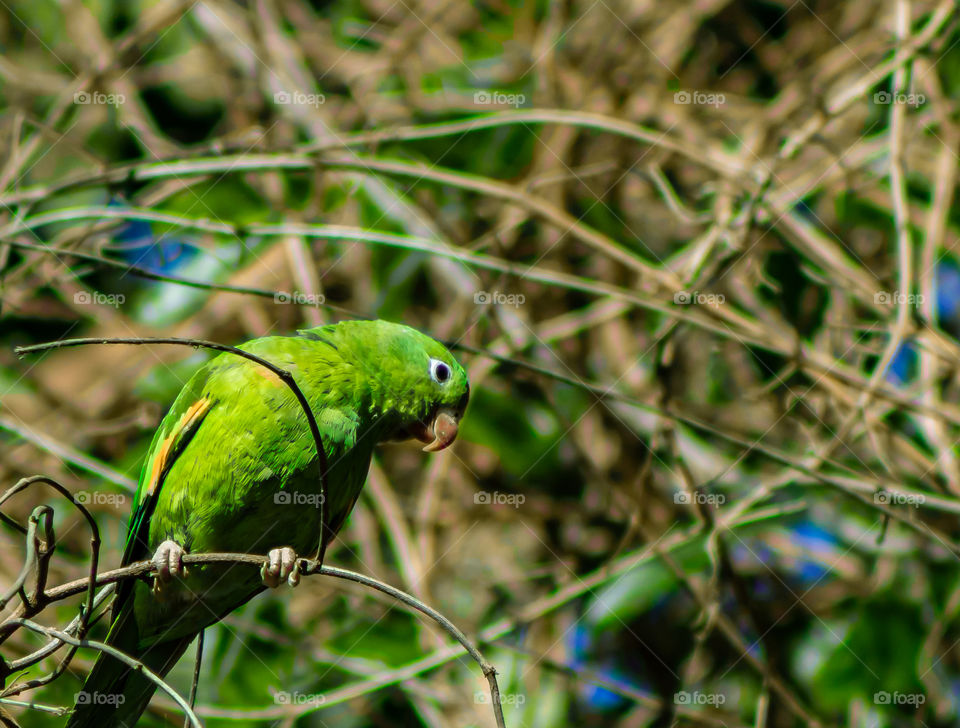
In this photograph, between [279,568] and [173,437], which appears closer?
[279,568]

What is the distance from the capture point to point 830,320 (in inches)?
184

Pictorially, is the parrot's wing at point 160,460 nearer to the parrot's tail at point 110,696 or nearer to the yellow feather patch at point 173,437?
the yellow feather patch at point 173,437

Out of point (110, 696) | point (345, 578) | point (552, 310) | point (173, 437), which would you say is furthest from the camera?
point (552, 310)

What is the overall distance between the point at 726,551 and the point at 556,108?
9.67ft

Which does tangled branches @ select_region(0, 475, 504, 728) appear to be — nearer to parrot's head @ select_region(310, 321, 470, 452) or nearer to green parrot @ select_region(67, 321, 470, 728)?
green parrot @ select_region(67, 321, 470, 728)

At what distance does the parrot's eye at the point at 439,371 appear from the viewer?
10.9 ft

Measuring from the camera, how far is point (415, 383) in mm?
3340

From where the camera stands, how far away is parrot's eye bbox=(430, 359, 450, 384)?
3328mm

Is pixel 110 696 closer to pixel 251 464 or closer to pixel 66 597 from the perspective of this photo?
pixel 251 464

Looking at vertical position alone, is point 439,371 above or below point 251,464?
above

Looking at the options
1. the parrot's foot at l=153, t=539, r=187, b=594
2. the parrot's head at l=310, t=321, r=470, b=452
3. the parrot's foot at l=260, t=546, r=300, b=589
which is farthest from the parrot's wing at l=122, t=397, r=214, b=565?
the parrot's foot at l=260, t=546, r=300, b=589

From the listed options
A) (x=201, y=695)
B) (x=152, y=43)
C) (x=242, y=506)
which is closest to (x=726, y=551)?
(x=242, y=506)

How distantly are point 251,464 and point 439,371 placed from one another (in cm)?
78

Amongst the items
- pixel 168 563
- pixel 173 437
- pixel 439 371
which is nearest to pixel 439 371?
pixel 439 371
